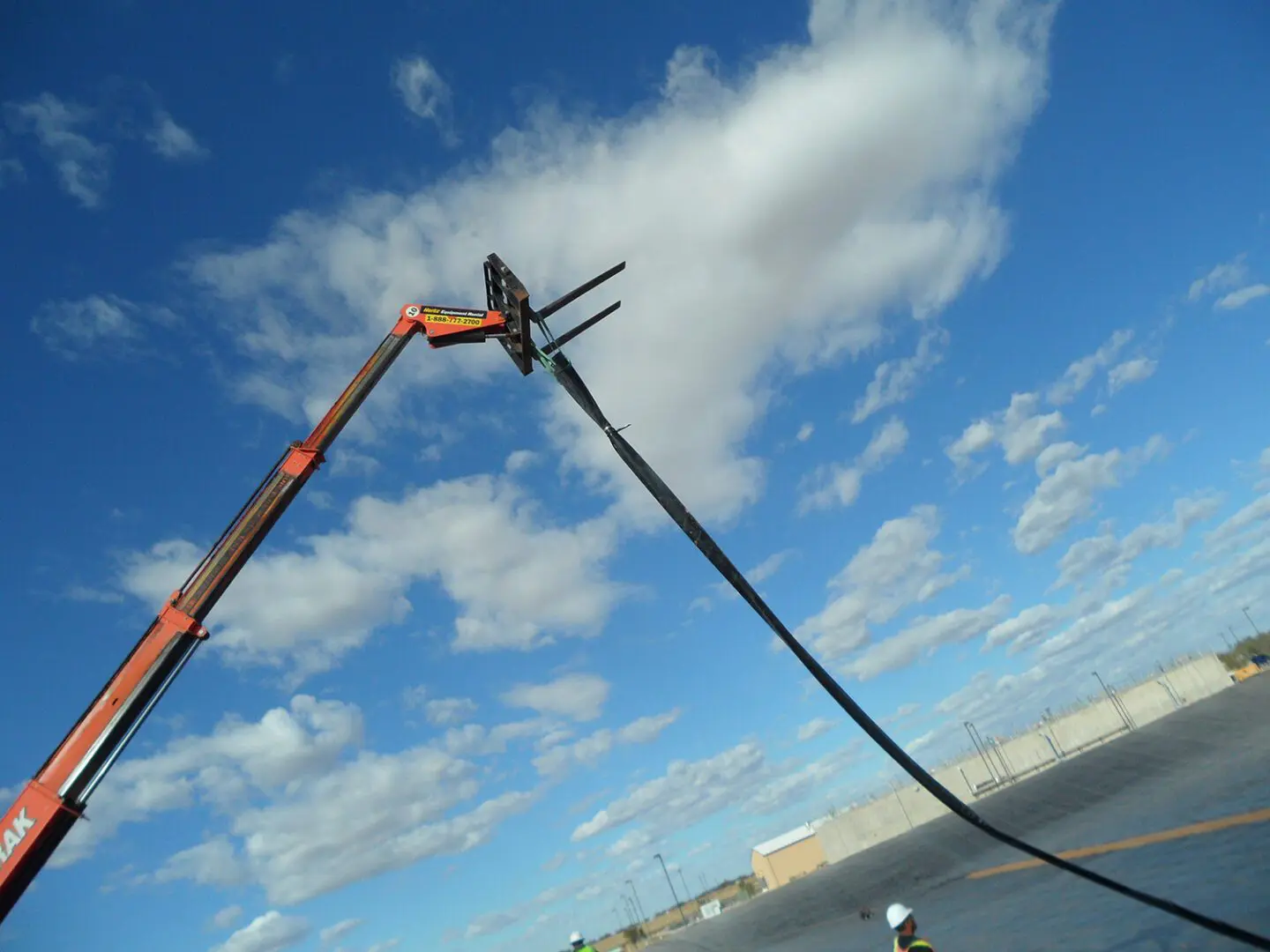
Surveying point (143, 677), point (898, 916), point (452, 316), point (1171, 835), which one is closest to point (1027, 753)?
point (1171, 835)

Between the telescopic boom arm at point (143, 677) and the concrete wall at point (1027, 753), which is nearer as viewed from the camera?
the telescopic boom arm at point (143, 677)

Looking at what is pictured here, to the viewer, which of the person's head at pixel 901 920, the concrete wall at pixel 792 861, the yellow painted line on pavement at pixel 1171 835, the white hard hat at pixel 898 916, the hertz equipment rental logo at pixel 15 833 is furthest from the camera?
the concrete wall at pixel 792 861

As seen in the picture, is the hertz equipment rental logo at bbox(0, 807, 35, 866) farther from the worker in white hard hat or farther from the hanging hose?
the worker in white hard hat

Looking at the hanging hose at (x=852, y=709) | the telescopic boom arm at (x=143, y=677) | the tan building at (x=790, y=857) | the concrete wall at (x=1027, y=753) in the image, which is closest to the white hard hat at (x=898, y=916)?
the hanging hose at (x=852, y=709)

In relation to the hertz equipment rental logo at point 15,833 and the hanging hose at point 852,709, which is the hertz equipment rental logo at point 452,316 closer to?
the hanging hose at point 852,709

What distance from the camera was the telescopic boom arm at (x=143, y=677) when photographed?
7531 millimetres

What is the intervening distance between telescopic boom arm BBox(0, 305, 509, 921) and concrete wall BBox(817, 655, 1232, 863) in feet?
234

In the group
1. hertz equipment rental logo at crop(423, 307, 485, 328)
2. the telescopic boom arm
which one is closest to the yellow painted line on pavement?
hertz equipment rental logo at crop(423, 307, 485, 328)

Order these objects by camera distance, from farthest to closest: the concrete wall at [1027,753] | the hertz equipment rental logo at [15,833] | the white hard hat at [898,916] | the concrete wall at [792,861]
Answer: the concrete wall at [792,861] < the concrete wall at [1027,753] < the white hard hat at [898,916] < the hertz equipment rental logo at [15,833]

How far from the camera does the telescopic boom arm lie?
753 centimetres

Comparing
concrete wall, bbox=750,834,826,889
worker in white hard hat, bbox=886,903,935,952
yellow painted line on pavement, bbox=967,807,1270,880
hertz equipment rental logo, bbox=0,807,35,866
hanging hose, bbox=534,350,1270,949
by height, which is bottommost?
concrete wall, bbox=750,834,826,889

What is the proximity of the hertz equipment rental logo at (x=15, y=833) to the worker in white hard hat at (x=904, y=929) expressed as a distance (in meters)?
9.31

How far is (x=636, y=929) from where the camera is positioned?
87.7 metres

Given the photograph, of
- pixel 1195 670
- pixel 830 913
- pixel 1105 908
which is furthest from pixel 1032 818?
pixel 1195 670
